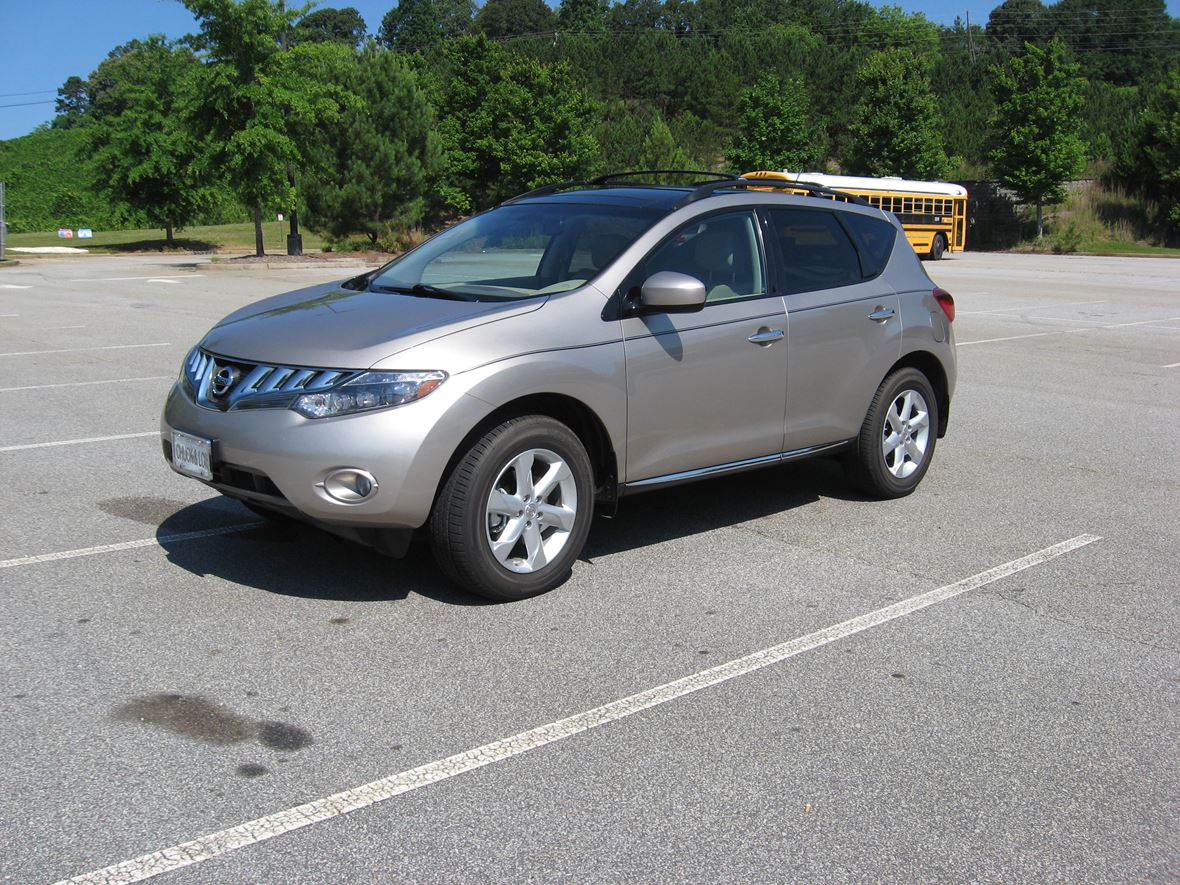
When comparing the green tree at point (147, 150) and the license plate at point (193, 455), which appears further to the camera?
the green tree at point (147, 150)

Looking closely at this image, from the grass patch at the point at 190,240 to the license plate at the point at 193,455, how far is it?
40.0 meters

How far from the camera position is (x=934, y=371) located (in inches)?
285

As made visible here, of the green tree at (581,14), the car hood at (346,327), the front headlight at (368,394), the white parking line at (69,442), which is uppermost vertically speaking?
the green tree at (581,14)

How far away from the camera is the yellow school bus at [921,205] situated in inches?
1526

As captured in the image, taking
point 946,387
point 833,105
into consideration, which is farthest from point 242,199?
point 833,105

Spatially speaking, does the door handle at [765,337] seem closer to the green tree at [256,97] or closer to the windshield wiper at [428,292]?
the windshield wiper at [428,292]

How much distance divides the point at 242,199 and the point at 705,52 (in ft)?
206

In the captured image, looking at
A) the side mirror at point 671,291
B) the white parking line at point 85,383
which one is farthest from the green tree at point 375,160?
the side mirror at point 671,291

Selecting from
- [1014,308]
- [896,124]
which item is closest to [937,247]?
[896,124]

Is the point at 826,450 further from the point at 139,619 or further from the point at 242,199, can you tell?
the point at 242,199

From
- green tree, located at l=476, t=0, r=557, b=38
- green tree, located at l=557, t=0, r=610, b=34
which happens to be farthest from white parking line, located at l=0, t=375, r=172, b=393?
green tree, located at l=476, t=0, r=557, b=38

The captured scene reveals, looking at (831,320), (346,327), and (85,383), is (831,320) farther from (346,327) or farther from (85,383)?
(85,383)

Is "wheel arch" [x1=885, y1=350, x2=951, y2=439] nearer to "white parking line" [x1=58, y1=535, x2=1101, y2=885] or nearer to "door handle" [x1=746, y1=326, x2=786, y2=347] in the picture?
"door handle" [x1=746, y1=326, x2=786, y2=347]

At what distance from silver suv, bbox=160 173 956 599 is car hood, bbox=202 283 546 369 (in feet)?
0.05
